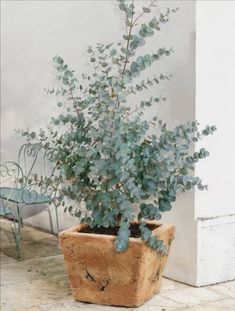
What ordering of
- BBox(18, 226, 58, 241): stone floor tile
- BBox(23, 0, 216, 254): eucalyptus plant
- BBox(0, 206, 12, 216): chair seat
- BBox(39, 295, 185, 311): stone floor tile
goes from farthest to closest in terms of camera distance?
BBox(18, 226, 58, 241): stone floor tile, BBox(0, 206, 12, 216): chair seat, BBox(39, 295, 185, 311): stone floor tile, BBox(23, 0, 216, 254): eucalyptus plant

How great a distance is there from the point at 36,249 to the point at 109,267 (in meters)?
1.59

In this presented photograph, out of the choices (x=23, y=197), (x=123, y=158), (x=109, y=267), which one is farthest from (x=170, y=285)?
(x=23, y=197)

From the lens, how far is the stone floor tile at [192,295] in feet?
11.9

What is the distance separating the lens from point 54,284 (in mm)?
4031

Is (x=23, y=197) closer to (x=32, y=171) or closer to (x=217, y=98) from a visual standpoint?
(x=32, y=171)

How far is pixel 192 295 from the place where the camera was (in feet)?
12.2

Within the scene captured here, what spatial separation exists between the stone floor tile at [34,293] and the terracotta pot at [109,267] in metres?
0.20

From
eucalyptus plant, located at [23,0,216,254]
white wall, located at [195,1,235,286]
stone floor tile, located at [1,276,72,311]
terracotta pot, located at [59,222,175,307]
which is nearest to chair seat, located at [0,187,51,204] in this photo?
stone floor tile, located at [1,276,72,311]

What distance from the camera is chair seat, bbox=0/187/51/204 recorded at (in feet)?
15.5

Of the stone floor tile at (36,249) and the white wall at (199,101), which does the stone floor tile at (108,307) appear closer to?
the white wall at (199,101)

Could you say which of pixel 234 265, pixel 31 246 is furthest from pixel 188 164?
pixel 31 246

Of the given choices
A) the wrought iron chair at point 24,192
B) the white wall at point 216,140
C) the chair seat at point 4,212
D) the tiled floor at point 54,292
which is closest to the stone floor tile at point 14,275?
the tiled floor at point 54,292

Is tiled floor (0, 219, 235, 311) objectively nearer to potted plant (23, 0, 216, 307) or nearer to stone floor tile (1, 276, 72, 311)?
stone floor tile (1, 276, 72, 311)

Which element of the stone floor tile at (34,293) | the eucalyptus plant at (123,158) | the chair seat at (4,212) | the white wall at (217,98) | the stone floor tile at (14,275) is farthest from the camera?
the chair seat at (4,212)
